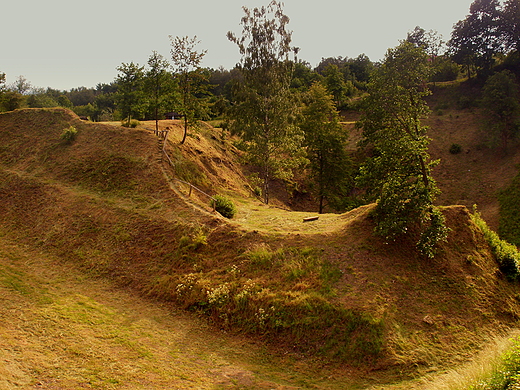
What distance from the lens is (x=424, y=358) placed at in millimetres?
12094

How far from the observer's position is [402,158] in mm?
16891

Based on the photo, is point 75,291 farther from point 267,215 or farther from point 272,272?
point 267,215

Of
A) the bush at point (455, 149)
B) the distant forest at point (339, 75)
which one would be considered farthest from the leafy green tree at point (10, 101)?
the bush at point (455, 149)

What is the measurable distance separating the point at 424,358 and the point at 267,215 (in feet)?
42.0

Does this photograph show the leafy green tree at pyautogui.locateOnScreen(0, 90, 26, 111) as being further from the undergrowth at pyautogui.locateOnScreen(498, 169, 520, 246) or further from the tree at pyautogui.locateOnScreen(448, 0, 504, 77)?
the tree at pyautogui.locateOnScreen(448, 0, 504, 77)

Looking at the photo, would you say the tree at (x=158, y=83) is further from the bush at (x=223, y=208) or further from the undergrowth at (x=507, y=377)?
the undergrowth at (x=507, y=377)

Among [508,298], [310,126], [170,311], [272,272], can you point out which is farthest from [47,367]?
[310,126]

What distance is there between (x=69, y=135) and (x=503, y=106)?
49.6 m

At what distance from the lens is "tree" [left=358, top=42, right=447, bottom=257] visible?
52.6 ft

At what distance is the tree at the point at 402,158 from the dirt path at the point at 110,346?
8844 millimetres

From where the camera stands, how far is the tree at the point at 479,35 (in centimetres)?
5634

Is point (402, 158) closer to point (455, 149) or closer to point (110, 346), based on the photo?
point (110, 346)

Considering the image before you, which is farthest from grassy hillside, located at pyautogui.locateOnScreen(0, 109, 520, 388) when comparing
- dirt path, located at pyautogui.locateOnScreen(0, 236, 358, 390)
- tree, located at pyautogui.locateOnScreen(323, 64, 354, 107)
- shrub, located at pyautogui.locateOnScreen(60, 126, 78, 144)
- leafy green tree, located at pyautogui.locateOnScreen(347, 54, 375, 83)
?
leafy green tree, located at pyautogui.locateOnScreen(347, 54, 375, 83)

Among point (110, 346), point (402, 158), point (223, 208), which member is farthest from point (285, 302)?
point (402, 158)
